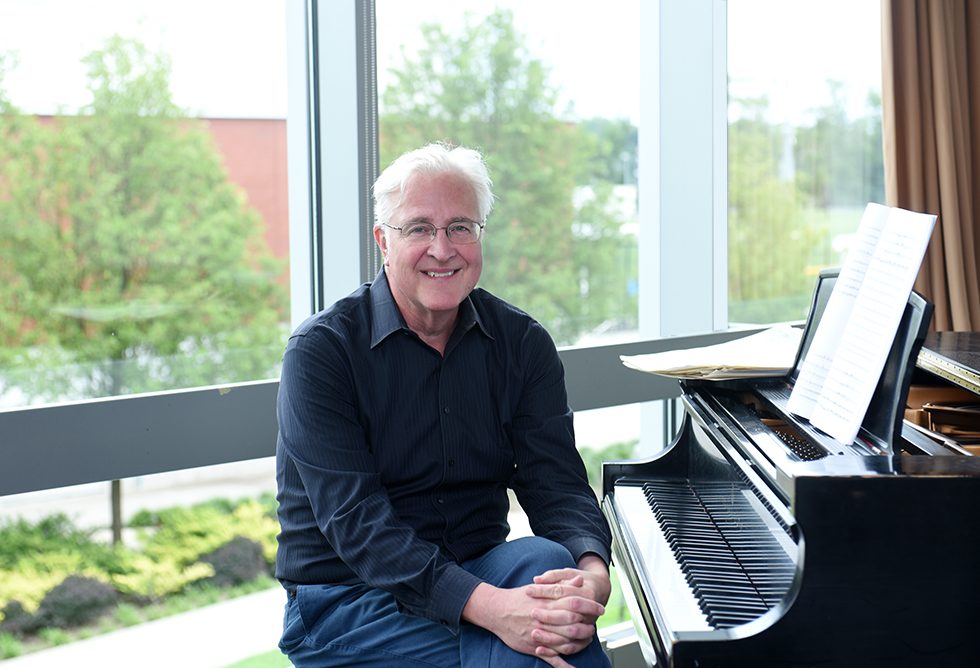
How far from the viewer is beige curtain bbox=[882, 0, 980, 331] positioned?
3451 millimetres

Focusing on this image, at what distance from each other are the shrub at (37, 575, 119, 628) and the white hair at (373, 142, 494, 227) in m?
1.03

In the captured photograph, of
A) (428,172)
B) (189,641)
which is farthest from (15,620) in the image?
(428,172)

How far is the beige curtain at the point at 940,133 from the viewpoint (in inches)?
136

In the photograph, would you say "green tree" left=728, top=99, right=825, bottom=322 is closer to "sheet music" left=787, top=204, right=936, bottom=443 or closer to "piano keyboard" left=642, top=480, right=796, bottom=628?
"piano keyboard" left=642, top=480, right=796, bottom=628

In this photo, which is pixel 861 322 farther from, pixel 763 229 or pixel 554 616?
pixel 763 229

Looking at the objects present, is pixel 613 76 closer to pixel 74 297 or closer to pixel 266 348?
pixel 266 348

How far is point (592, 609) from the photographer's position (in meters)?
1.64

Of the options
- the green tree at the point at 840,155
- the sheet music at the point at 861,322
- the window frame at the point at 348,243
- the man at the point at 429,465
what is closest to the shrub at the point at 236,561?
the window frame at the point at 348,243

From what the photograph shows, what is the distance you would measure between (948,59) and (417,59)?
6.39ft

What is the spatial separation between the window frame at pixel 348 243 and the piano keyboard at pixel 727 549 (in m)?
0.92

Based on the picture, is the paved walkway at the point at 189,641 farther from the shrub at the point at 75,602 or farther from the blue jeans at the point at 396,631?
the blue jeans at the point at 396,631

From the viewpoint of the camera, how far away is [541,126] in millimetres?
3020

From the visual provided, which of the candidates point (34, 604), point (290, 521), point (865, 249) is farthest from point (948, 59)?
point (34, 604)

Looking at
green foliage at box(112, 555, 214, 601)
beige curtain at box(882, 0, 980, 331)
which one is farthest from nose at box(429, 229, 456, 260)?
beige curtain at box(882, 0, 980, 331)
